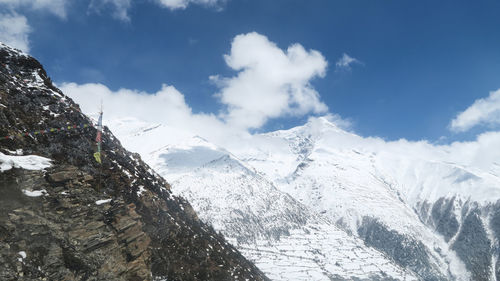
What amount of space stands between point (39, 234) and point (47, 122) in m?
42.6

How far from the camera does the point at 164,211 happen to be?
80.2 m

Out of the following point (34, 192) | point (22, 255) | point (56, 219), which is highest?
point (34, 192)

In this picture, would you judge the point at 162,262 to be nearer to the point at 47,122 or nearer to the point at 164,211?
the point at 164,211

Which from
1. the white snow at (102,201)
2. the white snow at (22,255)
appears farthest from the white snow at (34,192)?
the white snow at (22,255)

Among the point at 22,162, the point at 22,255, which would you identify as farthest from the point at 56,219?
the point at 22,162

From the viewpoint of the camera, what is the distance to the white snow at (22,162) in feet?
82.4

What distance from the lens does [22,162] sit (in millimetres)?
26266

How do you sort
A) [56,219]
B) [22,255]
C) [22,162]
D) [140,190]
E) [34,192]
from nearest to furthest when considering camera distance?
[22,255]
[56,219]
[34,192]
[22,162]
[140,190]

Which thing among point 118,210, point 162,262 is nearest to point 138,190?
point 162,262

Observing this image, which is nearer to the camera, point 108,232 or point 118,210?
point 108,232

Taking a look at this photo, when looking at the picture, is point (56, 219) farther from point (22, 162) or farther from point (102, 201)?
point (22, 162)

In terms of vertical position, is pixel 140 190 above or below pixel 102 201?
above

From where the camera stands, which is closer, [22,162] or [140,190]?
[22,162]

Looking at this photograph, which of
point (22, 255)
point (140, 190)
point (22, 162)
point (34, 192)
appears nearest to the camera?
point (22, 255)
